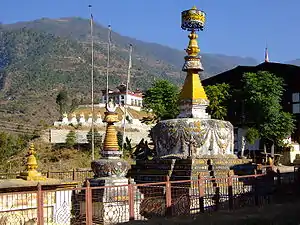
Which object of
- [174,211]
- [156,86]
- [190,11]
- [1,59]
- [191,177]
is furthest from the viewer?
[1,59]

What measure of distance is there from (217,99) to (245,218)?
81.4ft

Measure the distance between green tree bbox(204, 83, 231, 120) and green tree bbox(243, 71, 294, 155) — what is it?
2057 millimetres

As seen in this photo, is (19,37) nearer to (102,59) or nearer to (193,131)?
(102,59)

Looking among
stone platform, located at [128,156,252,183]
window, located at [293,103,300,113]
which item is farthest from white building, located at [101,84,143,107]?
stone platform, located at [128,156,252,183]

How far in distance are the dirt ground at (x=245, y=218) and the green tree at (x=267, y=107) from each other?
20.1 meters

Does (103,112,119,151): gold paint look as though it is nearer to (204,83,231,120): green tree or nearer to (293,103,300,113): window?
(204,83,231,120): green tree

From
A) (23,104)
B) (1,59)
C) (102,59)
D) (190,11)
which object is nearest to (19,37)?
(1,59)

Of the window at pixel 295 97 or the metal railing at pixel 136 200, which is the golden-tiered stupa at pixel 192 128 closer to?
the metal railing at pixel 136 200

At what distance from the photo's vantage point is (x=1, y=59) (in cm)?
16788

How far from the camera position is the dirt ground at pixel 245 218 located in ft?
40.9

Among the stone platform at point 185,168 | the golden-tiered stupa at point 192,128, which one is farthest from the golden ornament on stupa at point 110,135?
the golden-tiered stupa at point 192,128

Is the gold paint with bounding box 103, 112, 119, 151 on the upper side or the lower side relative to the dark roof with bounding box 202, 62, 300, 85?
lower

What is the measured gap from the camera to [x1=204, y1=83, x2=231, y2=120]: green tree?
121ft

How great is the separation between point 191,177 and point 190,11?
9.56 metres
